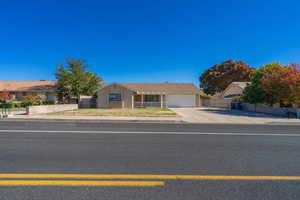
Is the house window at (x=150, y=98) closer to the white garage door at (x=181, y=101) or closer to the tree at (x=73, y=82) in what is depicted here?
the white garage door at (x=181, y=101)

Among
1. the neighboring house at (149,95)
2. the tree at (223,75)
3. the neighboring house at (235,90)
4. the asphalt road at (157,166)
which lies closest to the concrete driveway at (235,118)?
the asphalt road at (157,166)

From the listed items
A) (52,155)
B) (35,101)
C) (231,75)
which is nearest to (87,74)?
(35,101)

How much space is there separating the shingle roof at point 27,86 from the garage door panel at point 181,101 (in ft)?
81.2

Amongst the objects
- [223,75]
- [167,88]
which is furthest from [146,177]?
[223,75]

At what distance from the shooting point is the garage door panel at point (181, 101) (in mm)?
27391

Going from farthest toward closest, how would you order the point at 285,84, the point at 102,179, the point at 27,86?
the point at 27,86
the point at 285,84
the point at 102,179

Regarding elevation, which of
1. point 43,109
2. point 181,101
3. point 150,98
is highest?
point 150,98

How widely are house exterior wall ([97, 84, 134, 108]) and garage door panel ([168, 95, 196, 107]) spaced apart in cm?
817

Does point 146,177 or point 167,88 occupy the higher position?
point 167,88

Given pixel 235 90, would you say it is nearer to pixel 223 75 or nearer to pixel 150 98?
pixel 223 75

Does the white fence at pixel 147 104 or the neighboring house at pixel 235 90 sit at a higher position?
the neighboring house at pixel 235 90

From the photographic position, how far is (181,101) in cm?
2750

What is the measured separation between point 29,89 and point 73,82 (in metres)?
15.4

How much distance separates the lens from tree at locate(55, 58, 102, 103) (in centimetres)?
2338
